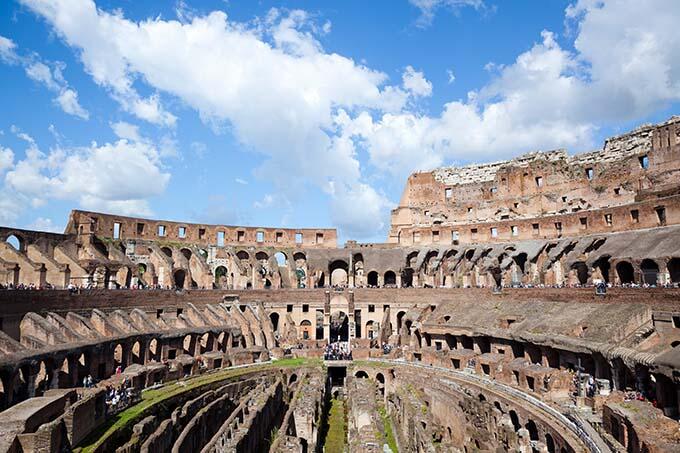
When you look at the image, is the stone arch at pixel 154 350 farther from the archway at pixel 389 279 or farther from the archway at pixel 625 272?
the archway at pixel 625 272

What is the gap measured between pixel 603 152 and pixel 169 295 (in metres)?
38.5

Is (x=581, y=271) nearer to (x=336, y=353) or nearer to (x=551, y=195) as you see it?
(x=551, y=195)

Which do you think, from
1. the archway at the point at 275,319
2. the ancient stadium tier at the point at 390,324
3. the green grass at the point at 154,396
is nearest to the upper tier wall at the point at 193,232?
the ancient stadium tier at the point at 390,324

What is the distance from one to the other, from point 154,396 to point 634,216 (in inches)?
1321

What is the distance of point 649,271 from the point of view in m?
34.1

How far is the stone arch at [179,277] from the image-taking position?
4833 cm

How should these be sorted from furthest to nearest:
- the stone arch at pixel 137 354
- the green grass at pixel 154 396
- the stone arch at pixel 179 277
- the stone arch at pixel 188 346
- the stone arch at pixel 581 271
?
the stone arch at pixel 179 277
the stone arch at pixel 581 271
the stone arch at pixel 188 346
the stone arch at pixel 137 354
the green grass at pixel 154 396

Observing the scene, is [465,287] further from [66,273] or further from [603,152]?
[66,273]

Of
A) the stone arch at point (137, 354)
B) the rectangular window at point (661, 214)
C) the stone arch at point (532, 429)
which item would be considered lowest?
the stone arch at point (532, 429)

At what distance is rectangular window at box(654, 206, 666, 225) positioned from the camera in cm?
3547

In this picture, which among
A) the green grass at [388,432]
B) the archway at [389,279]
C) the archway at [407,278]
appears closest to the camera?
the green grass at [388,432]

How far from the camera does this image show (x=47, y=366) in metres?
25.0

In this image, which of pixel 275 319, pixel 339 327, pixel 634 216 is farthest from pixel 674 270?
pixel 275 319

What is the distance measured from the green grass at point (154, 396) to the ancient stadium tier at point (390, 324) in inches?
6.8
